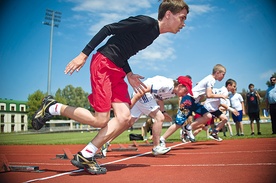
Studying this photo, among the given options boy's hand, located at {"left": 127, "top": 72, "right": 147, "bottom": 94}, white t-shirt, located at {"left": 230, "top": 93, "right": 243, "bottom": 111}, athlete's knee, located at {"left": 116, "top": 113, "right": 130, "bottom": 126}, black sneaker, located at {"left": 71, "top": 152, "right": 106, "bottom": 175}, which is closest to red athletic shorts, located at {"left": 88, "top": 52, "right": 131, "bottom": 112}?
athlete's knee, located at {"left": 116, "top": 113, "right": 130, "bottom": 126}

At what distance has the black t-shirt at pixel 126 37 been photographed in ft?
9.43

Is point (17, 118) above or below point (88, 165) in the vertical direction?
above

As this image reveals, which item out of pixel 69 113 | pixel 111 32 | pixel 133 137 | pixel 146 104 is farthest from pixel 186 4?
pixel 133 137

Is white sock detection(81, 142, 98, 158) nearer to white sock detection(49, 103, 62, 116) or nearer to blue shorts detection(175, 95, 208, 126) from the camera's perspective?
white sock detection(49, 103, 62, 116)

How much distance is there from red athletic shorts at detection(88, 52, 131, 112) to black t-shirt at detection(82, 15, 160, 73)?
0.08 meters

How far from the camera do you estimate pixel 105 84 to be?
9.55 ft

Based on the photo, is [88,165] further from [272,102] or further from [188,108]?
[272,102]

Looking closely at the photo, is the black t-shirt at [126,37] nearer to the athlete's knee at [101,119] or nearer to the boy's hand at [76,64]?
the boy's hand at [76,64]

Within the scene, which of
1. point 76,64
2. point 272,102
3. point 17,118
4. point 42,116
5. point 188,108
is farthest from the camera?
point 17,118

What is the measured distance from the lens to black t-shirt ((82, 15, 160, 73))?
288cm

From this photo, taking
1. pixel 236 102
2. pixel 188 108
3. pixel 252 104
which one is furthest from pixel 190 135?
pixel 252 104

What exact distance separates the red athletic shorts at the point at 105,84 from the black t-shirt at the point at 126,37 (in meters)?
0.08

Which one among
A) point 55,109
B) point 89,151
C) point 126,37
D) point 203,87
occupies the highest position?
point 126,37

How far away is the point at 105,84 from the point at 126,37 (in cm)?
61
